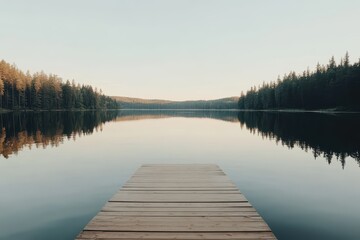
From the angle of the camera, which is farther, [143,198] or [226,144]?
[226,144]

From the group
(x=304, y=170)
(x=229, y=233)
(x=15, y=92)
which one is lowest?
(x=304, y=170)

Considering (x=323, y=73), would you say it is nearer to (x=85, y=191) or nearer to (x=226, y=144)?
(x=226, y=144)

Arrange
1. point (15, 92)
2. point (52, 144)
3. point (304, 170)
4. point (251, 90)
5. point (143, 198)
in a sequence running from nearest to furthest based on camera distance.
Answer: point (143, 198) < point (304, 170) < point (52, 144) < point (15, 92) < point (251, 90)

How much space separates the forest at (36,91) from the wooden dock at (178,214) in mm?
105095

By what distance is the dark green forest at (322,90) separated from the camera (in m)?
96.6

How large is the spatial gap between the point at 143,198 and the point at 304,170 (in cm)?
1336

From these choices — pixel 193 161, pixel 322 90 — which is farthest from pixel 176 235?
pixel 322 90

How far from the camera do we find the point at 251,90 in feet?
646

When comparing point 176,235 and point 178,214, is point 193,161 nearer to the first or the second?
point 178,214

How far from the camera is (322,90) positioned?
114 m

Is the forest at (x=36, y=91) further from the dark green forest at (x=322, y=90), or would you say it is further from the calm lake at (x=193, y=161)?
the dark green forest at (x=322, y=90)

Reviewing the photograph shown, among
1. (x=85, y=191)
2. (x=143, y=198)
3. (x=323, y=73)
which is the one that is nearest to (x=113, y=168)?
(x=85, y=191)

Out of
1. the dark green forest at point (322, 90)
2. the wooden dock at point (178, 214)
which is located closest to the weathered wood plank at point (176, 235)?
the wooden dock at point (178, 214)

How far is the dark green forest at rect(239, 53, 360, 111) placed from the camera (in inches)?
3802
